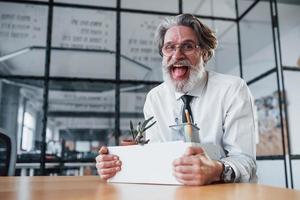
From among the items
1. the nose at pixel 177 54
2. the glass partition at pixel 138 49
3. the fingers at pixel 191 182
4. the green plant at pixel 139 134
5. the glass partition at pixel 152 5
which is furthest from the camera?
the glass partition at pixel 152 5

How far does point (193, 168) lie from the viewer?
0.78 metres

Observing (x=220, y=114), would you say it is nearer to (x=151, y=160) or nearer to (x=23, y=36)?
(x=151, y=160)

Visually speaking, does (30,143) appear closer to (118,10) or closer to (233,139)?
(118,10)

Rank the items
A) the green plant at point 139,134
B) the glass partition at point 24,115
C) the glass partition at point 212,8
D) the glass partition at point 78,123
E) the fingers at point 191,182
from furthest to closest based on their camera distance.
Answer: the glass partition at point 212,8 → the glass partition at point 78,123 → the glass partition at point 24,115 → the green plant at point 139,134 → the fingers at point 191,182

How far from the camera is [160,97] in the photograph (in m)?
1.53

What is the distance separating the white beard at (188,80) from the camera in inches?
55.0

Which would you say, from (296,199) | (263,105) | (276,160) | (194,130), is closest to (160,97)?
(194,130)

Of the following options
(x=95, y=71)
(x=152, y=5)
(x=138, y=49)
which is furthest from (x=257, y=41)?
(x=95, y=71)

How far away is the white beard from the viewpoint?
4.58ft

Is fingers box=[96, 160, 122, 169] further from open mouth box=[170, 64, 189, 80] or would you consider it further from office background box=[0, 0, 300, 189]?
office background box=[0, 0, 300, 189]

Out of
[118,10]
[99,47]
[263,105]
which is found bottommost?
[263,105]

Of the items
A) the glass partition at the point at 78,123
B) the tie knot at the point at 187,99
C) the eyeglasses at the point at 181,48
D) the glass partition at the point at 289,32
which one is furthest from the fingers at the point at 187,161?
the glass partition at the point at 289,32

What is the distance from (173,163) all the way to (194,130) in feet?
0.38

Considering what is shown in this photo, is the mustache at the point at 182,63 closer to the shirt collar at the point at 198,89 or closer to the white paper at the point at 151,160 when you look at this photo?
the shirt collar at the point at 198,89
